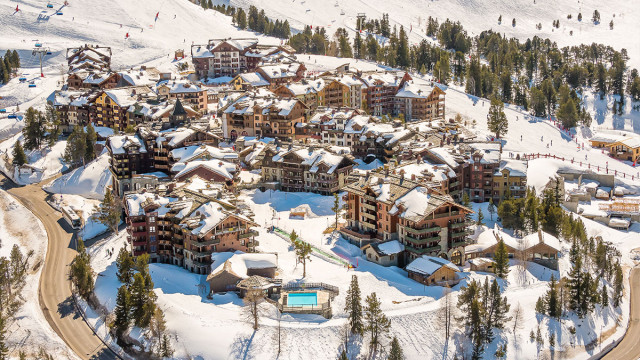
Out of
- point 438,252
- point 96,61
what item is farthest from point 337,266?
point 96,61

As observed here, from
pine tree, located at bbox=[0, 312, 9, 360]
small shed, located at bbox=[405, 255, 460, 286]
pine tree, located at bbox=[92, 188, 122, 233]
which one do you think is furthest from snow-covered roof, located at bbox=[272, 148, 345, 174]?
pine tree, located at bbox=[0, 312, 9, 360]

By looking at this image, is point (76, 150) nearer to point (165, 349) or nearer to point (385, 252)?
point (385, 252)

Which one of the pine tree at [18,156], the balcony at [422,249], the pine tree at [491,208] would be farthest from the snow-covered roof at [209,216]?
the pine tree at [18,156]

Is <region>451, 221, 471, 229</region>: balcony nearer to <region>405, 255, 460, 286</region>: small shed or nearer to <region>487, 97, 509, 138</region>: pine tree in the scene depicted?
<region>405, 255, 460, 286</region>: small shed

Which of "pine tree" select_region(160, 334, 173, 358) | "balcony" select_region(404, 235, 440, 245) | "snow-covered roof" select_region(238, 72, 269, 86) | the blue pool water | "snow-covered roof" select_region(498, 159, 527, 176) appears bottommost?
"pine tree" select_region(160, 334, 173, 358)

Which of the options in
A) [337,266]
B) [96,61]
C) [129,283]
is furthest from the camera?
[96,61]

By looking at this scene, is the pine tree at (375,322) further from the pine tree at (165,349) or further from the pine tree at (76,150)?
the pine tree at (76,150)

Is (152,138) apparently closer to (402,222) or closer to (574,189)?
(402,222)
